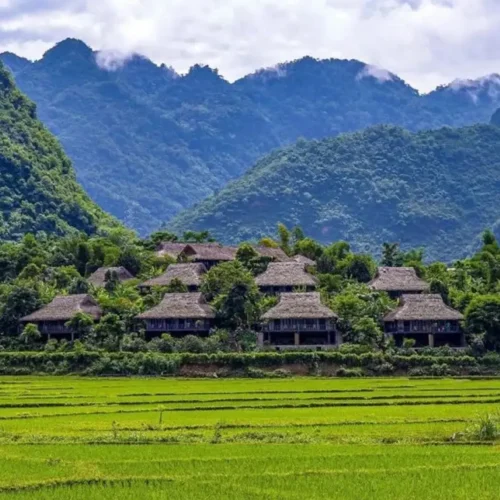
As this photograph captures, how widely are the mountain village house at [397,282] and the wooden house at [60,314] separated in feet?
66.7

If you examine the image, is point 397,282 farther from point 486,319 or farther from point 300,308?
point 486,319

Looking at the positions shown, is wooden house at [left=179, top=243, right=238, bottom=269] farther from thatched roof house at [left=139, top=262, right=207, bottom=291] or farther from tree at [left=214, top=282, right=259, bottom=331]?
tree at [left=214, top=282, right=259, bottom=331]

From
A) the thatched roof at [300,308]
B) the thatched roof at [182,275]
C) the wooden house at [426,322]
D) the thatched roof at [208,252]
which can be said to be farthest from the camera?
the thatched roof at [208,252]

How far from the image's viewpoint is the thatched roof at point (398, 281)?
75.6 meters

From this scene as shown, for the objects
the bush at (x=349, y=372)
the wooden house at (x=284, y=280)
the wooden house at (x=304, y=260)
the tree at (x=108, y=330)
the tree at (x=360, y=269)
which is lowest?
the bush at (x=349, y=372)

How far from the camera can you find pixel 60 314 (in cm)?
→ 6875

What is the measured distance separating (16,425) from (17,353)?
1096 inches

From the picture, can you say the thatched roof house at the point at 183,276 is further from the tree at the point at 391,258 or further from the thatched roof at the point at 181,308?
the tree at the point at 391,258

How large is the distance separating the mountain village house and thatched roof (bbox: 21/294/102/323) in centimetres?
2008

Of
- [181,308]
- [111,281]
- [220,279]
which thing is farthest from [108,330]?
[111,281]

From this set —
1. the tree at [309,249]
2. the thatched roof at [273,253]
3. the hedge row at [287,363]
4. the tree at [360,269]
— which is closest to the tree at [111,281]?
the thatched roof at [273,253]

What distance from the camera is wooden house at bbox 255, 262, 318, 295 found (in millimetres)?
75562

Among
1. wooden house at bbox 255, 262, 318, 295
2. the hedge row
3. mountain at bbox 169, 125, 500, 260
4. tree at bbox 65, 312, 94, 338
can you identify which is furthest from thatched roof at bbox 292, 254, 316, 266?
mountain at bbox 169, 125, 500, 260

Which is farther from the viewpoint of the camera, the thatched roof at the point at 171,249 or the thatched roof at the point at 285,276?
the thatched roof at the point at 171,249
